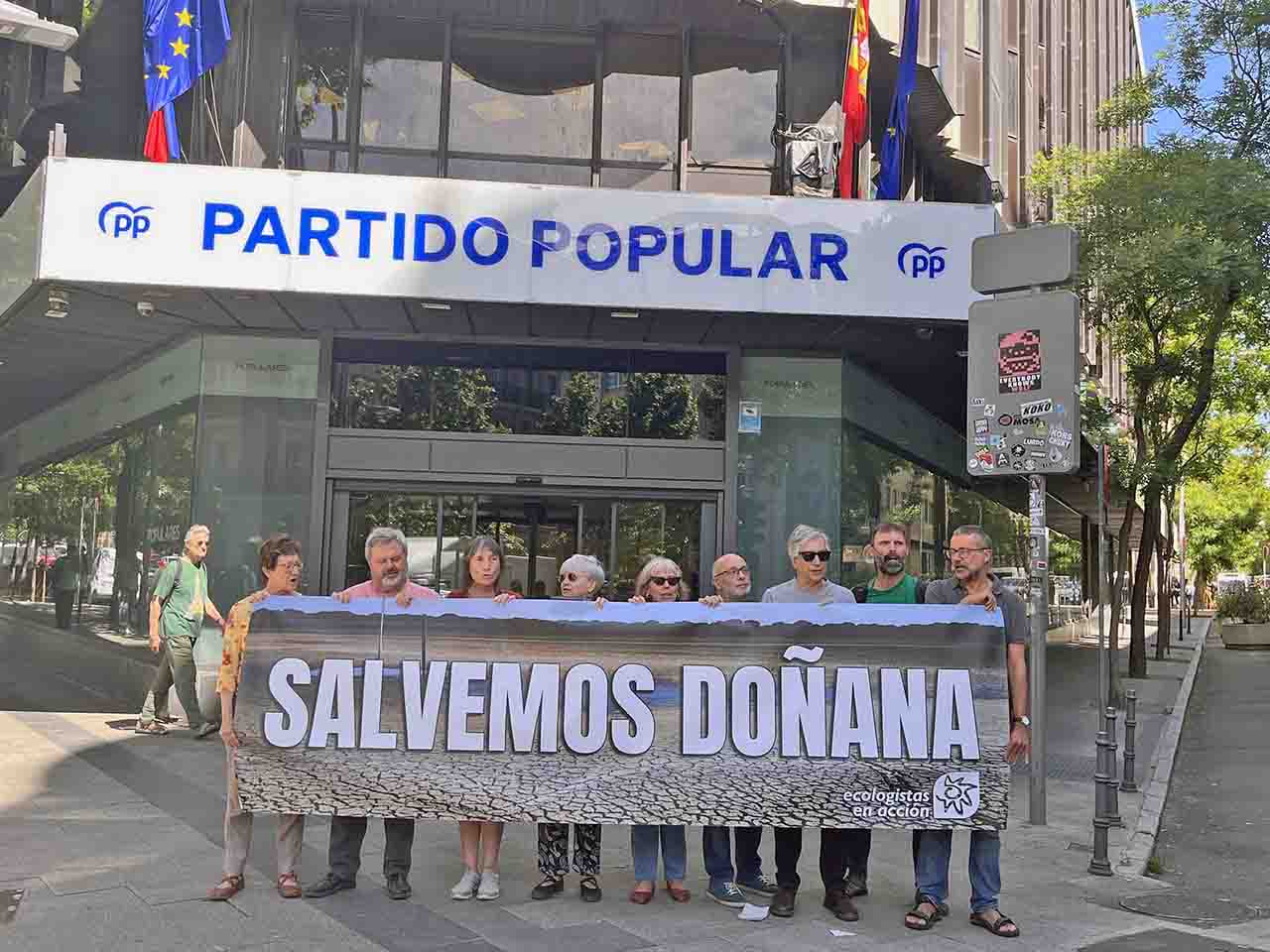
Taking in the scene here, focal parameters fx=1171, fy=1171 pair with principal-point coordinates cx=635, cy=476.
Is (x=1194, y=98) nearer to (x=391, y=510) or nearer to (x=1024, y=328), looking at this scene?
(x=1024, y=328)

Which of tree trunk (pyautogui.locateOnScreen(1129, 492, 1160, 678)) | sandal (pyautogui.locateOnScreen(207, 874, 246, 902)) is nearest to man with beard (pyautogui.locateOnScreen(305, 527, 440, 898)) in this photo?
sandal (pyautogui.locateOnScreen(207, 874, 246, 902))

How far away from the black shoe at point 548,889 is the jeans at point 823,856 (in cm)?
111

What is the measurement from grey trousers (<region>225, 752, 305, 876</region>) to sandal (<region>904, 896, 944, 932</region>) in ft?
9.98

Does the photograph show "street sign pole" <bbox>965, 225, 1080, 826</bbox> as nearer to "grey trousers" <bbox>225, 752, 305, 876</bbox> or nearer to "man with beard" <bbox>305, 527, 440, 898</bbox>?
"man with beard" <bbox>305, 527, 440, 898</bbox>

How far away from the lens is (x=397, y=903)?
5.82 metres

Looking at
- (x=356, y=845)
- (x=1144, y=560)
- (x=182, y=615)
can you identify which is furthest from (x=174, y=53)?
(x=1144, y=560)

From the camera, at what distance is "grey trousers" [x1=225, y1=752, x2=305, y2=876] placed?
580 centimetres

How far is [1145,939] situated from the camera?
5.64 m

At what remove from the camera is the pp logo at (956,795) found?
577cm

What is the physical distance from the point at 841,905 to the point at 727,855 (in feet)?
2.03

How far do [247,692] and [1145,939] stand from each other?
456 centimetres

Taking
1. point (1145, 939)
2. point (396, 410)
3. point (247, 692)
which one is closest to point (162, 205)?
point (396, 410)

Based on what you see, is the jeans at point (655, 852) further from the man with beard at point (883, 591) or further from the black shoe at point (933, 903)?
the black shoe at point (933, 903)

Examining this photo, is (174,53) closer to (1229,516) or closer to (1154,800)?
(1154,800)
